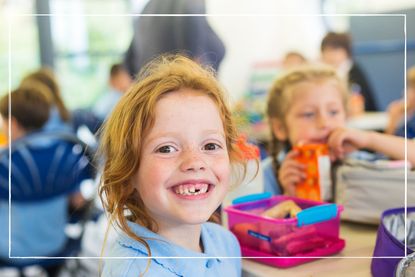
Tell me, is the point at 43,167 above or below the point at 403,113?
below

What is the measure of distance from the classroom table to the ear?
0.17m

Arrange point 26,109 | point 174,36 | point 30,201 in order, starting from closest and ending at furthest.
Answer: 1. point 174,36
2. point 26,109
3. point 30,201

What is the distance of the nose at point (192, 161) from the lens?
670 millimetres

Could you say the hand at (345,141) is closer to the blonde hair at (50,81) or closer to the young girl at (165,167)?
the young girl at (165,167)

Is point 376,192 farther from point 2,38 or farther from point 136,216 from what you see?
point 2,38

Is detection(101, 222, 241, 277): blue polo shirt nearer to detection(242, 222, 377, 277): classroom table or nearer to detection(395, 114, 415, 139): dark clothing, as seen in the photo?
detection(242, 222, 377, 277): classroom table

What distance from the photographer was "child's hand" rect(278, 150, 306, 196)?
834 mm

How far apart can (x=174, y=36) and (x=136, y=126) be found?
0.17 metres

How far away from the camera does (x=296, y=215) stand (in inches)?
29.0

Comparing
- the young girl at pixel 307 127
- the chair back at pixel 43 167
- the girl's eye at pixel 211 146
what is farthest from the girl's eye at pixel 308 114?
the chair back at pixel 43 167

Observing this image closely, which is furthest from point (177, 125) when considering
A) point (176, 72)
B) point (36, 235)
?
point (36, 235)

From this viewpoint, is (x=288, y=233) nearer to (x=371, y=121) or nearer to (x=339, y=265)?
(x=339, y=265)

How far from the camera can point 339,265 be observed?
73 centimetres

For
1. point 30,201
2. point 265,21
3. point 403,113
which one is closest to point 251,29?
point 265,21
